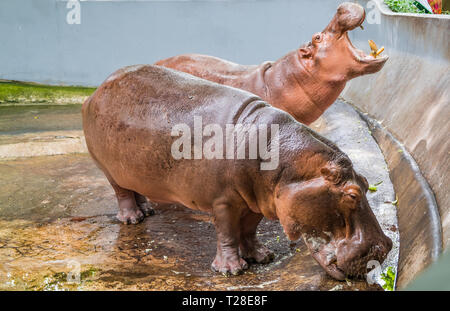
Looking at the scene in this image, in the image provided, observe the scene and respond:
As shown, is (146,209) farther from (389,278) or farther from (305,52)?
(389,278)

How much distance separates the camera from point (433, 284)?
2.72 ft

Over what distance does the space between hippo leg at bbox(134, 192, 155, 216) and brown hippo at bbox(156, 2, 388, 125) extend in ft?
4.63

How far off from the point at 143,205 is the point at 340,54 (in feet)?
7.28

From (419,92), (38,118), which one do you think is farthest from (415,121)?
(38,118)

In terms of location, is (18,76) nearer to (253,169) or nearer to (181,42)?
(181,42)

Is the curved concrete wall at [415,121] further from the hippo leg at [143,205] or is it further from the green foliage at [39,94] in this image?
the green foliage at [39,94]

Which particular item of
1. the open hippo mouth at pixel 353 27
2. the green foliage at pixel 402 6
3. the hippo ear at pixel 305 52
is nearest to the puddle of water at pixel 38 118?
the hippo ear at pixel 305 52

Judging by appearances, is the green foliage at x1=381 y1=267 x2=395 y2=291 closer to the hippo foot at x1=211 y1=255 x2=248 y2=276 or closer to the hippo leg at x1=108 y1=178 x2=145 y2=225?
the hippo foot at x1=211 y1=255 x2=248 y2=276

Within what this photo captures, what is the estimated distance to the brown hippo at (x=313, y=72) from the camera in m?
4.54

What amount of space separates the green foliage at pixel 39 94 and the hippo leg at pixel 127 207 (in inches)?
238

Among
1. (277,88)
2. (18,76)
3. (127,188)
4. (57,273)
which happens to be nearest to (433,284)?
(57,273)

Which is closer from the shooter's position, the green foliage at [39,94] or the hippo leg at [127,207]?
the hippo leg at [127,207]

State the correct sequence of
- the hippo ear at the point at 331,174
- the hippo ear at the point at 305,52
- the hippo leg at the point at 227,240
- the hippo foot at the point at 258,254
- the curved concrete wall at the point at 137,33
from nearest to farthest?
the hippo ear at the point at 331,174 < the hippo leg at the point at 227,240 < the hippo foot at the point at 258,254 < the hippo ear at the point at 305,52 < the curved concrete wall at the point at 137,33

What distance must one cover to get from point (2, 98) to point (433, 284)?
10.1 meters
